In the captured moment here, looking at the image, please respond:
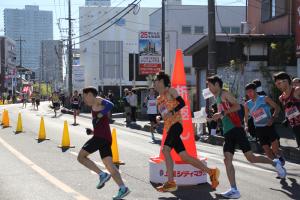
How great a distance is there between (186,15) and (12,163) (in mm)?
42386

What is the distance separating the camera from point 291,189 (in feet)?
26.5

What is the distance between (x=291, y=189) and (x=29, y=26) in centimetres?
13792

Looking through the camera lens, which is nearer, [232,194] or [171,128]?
[232,194]

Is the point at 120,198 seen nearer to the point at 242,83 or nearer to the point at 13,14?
the point at 242,83

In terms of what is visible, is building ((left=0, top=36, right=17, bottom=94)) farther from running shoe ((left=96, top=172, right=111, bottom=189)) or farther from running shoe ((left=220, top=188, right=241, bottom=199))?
running shoe ((left=220, top=188, right=241, bottom=199))

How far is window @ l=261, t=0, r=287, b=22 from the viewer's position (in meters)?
23.2

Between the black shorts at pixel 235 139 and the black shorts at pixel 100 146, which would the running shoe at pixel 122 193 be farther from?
the black shorts at pixel 235 139

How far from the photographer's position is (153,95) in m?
19.6

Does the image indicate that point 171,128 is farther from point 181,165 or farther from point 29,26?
point 29,26

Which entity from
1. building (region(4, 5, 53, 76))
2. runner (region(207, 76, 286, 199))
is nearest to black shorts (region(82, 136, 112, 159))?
runner (region(207, 76, 286, 199))

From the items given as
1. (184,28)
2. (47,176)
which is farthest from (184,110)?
(184,28)

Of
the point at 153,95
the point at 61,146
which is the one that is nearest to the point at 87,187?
the point at 61,146

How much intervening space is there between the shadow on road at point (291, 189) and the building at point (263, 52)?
39.7ft

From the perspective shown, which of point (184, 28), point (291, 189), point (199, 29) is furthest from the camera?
point (199, 29)
